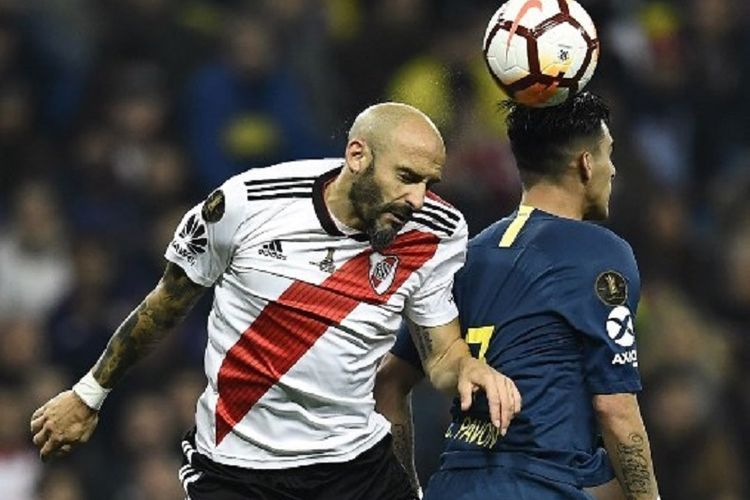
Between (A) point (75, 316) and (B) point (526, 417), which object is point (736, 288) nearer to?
(A) point (75, 316)

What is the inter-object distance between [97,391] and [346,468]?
0.80 m

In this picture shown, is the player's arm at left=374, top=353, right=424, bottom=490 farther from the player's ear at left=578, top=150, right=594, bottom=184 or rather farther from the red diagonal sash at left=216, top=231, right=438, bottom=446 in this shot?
the player's ear at left=578, top=150, right=594, bottom=184

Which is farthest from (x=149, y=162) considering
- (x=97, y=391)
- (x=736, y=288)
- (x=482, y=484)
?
(x=482, y=484)

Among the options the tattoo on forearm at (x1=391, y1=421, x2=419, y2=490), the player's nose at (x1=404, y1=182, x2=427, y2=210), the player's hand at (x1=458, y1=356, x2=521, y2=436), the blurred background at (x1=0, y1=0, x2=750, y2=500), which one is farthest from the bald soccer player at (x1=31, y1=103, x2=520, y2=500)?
the blurred background at (x1=0, y1=0, x2=750, y2=500)

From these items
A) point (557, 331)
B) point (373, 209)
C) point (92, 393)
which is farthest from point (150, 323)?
point (557, 331)

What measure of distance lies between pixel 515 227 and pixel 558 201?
A: 14cm

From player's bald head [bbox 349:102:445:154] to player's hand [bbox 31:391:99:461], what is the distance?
1186mm

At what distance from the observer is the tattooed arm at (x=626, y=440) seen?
5031mm

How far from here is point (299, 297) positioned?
5.35 meters

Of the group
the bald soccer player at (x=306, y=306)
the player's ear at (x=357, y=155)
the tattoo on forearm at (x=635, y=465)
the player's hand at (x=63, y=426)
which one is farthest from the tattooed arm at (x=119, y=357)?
the tattoo on forearm at (x=635, y=465)

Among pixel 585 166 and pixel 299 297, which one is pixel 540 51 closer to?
pixel 585 166

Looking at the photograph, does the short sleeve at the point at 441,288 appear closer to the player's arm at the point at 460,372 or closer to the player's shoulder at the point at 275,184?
the player's arm at the point at 460,372

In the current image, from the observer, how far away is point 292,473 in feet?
17.7

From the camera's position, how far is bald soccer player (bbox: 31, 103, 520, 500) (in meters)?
5.32
